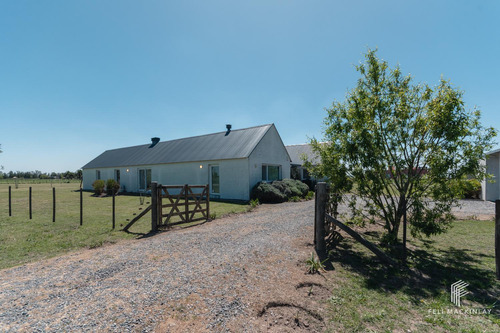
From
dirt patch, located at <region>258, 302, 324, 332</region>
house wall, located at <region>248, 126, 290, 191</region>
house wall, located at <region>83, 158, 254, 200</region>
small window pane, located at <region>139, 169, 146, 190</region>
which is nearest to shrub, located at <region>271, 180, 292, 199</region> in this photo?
house wall, located at <region>248, 126, 290, 191</region>

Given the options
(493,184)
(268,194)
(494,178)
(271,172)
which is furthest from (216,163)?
(493,184)

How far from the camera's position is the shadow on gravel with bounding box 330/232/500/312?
4.11 m

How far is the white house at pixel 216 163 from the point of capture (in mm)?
16812

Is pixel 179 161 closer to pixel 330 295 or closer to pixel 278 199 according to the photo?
pixel 278 199

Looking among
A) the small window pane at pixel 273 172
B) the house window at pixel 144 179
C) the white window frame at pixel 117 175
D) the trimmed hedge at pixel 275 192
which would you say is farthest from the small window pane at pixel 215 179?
the white window frame at pixel 117 175

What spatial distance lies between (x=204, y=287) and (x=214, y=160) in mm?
14203

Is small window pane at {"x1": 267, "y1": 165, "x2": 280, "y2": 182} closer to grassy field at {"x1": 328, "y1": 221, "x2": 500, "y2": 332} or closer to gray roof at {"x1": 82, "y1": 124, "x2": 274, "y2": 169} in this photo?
gray roof at {"x1": 82, "y1": 124, "x2": 274, "y2": 169}

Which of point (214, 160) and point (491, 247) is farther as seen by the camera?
point (214, 160)

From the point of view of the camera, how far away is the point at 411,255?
5848mm

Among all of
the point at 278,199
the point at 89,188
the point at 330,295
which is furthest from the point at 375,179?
the point at 89,188

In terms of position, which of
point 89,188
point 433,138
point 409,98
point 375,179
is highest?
point 409,98

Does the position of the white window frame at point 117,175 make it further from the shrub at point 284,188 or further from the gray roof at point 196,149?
the shrub at point 284,188

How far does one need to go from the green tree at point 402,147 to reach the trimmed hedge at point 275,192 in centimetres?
Result: 886

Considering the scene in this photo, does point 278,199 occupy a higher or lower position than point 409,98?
lower
